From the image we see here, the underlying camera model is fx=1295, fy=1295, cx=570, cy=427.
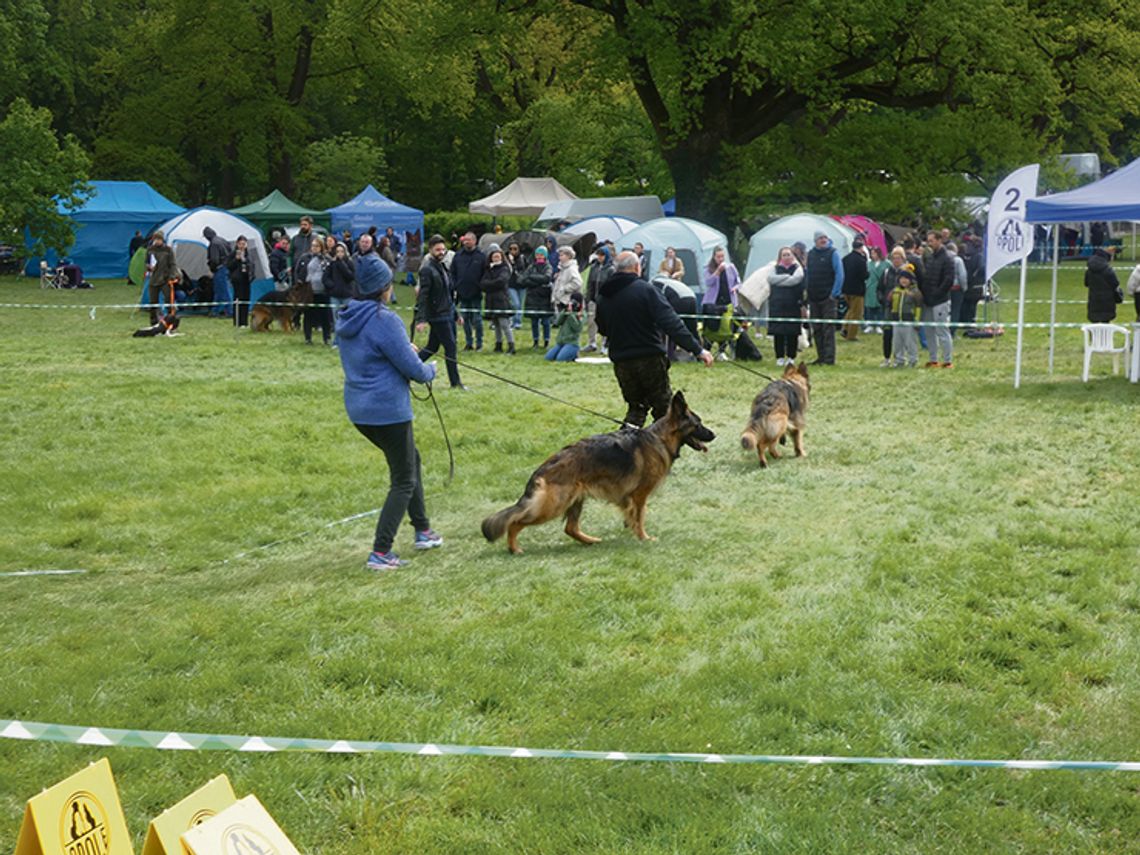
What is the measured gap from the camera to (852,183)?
94.8 feet

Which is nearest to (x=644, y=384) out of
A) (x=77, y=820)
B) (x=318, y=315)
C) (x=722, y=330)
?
(x=77, y=820)

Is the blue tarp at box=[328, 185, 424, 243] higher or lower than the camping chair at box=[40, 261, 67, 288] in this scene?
higher

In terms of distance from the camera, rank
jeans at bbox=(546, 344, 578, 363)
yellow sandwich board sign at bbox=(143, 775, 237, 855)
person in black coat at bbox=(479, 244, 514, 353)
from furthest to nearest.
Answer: person in black coat at bbox=(479, 244, 514, 353)
jeans at bbox=(546, 344, 578, 363)
yellow sandwich board sign at bbox=(143, 775, 237, 855)

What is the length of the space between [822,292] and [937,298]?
1689 mm

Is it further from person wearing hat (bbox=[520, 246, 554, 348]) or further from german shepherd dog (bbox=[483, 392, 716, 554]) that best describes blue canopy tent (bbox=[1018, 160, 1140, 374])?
person wearing hat (bbox=[520, 246, 554, 348])

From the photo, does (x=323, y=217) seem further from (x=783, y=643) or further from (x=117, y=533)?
(x=783, y=643)

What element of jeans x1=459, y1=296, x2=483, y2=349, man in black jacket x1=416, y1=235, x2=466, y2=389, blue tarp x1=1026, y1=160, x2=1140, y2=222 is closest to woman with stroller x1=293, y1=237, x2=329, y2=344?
jeans x1=459, y1=296, x2=483, y2=349

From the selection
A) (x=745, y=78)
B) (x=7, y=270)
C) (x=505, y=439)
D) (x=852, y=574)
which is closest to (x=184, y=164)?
(x=7, y=270)

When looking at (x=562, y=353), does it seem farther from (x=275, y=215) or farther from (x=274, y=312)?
(x=275, y=215)

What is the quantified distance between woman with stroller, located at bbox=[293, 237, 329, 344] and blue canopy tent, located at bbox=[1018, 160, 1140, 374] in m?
10.6

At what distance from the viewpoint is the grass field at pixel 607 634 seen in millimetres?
4406

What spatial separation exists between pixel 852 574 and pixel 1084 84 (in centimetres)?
3013

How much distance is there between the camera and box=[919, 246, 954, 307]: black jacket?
17016 mm

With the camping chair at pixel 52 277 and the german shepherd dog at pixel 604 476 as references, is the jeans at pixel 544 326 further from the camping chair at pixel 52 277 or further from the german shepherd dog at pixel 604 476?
the camping chair at pixel 52 277
